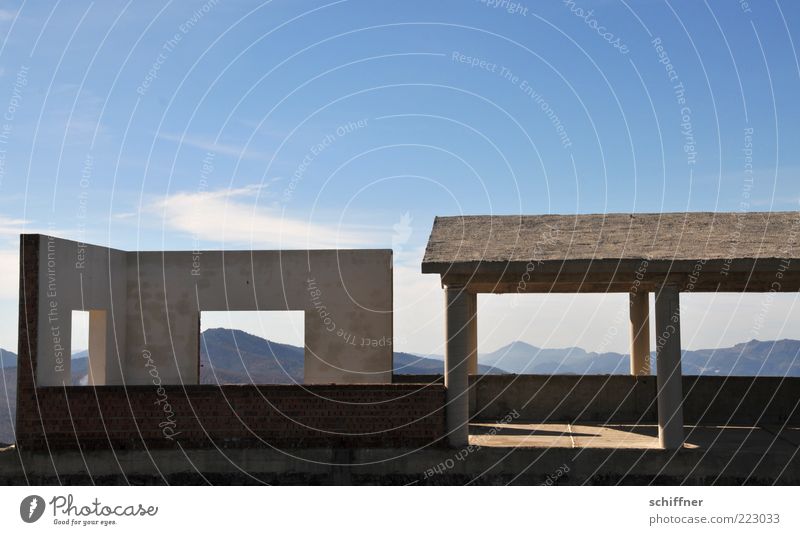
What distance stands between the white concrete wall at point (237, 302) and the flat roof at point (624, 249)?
11.6 feet

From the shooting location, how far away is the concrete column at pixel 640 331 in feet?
60.2

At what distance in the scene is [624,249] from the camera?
519 inches

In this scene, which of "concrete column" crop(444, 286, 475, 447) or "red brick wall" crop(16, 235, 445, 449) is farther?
"red brick wall" crop(16, 235, 445, 449)

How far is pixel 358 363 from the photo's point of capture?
18250mm

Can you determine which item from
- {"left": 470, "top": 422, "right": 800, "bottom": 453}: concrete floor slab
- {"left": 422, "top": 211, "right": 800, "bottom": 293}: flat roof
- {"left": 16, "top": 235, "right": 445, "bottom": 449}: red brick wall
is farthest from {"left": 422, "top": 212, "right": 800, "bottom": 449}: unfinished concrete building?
{"left": 470, "top": 422, "right": 800, "bottom": 453}: concrete floor slab

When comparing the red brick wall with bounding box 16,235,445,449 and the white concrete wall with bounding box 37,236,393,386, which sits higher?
the white concrete wall with bounding box 37,236,393,386

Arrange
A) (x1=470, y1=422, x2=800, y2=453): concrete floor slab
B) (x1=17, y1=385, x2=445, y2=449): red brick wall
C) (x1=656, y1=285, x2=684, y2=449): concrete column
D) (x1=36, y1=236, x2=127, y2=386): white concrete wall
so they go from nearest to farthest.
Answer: (x1=656, y1=285, x2=684, y2=449): concrete column, (x1=17, y1=385, x2=445, y2=449): red brick wall, (x1=470, y1=422, x2=800, y2=453): concrete floor slab, (x1=36, y1=236, x2=127, y2=386): white concrete wall

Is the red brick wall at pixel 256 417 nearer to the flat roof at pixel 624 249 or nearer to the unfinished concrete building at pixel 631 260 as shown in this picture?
the unfinished concrete building at pixel 631 260

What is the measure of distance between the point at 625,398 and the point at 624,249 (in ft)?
18.7

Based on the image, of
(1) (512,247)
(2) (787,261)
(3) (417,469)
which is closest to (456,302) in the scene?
(1) (512,247)

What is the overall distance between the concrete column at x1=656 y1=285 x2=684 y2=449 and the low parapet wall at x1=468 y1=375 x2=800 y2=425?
4.66 meters

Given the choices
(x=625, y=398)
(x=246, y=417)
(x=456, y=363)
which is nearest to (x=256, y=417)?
(x=246, y=417)

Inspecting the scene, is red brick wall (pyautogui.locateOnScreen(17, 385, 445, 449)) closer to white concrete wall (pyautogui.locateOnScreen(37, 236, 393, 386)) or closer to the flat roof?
the flat roof

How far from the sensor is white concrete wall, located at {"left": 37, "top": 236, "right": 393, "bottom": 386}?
18.3 meters
